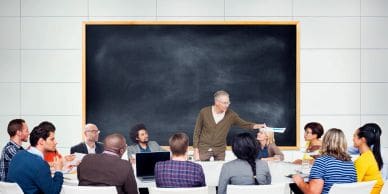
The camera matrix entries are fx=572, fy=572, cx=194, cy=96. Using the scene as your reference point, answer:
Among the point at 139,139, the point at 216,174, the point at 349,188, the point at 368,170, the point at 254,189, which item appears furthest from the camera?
the point at 139,139

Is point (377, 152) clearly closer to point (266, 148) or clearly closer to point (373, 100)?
point (266, 148)

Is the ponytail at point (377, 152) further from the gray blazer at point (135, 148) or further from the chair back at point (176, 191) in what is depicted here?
the gray blazer at point (135, 148)

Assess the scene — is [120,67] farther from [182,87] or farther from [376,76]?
[376,76]

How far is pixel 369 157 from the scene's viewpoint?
498 centimetres

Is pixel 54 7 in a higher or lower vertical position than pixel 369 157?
higher

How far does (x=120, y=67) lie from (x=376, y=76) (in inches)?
140

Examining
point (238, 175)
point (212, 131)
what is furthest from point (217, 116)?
point (238, 175)

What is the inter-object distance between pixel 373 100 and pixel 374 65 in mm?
487

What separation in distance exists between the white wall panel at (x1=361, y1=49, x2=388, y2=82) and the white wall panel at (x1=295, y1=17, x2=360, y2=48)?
0.20 m

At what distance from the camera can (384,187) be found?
502cm

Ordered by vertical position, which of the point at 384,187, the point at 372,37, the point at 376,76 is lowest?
the point at 384,187

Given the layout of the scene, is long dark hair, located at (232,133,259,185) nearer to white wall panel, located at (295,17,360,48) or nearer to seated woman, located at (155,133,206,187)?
seated woman, located at (155,133,206,187)

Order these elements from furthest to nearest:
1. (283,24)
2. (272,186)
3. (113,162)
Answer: (283,24), (113,162), (272,186)

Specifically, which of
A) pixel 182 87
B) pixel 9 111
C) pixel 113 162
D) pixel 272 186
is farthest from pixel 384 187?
pixel 9 111
